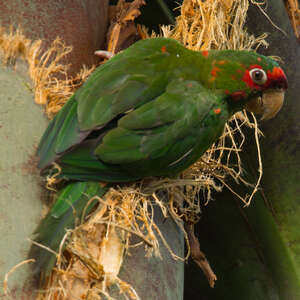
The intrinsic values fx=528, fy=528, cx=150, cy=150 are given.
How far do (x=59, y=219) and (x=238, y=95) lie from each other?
60cm

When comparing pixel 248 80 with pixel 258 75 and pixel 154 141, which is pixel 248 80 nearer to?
pixel 258 75

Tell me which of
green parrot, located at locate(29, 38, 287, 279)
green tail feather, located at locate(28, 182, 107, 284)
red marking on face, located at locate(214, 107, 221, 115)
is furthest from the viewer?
red marking on face, located at locate(214, 107, 221, 115)

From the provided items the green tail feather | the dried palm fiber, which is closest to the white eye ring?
the dried palm fiber

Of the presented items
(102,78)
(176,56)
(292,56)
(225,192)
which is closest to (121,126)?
(102,78)

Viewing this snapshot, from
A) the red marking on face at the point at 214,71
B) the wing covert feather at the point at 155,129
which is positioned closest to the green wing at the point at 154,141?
the wing covert feather at the point at 155,129

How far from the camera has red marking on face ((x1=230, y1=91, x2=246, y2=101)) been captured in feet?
4.75

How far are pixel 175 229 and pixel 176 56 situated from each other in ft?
1.57

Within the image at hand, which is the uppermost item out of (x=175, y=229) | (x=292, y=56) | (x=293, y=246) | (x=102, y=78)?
(x=102, y=78)

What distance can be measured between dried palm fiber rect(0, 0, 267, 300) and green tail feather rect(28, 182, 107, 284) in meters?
0.02

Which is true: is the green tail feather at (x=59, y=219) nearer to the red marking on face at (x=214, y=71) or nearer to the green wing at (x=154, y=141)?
the green wing at (x=154, y=141)

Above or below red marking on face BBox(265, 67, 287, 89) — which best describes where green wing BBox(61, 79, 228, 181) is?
below

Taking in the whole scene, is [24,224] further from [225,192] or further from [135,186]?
[225,192]

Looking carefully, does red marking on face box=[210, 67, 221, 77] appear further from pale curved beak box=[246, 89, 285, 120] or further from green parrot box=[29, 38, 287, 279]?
pale curved beak box=[246, 89, 285, 120]

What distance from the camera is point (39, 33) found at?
1.42 meters
